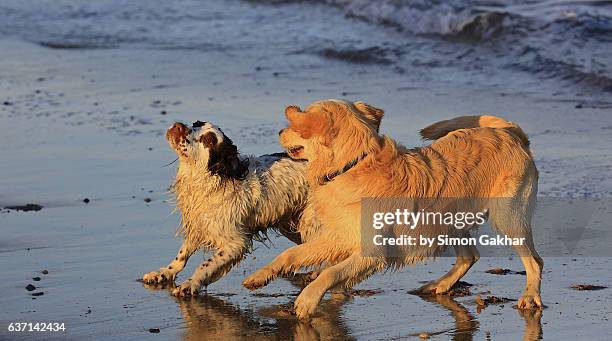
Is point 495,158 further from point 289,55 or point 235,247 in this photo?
point 289,55

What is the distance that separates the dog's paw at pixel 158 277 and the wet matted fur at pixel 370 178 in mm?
844

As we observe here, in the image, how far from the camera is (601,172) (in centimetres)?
1017

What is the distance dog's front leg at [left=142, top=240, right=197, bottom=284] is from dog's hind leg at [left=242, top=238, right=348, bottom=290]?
2.70 feet

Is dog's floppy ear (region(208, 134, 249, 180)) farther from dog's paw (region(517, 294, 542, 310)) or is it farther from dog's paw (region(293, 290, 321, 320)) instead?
dog's paw (region(517, 294, 542, 310))

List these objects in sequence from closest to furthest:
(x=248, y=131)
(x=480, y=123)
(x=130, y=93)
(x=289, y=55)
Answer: (x=480, y=123)
(x=248, y=131)
(x=130, y=93)
(x=289, y=55)

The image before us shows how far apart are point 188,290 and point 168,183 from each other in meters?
2.73

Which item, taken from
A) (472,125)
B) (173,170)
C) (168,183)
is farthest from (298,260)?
(173,170)

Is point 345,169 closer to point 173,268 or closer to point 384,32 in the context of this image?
point 173,268

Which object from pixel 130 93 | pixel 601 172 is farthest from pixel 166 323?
pixel 130 93

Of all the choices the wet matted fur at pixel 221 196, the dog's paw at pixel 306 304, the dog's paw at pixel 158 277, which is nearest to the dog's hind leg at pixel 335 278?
the dog's paw at pixel 306 304

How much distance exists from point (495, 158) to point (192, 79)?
27.8ft

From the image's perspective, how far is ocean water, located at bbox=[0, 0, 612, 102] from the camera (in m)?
15.7

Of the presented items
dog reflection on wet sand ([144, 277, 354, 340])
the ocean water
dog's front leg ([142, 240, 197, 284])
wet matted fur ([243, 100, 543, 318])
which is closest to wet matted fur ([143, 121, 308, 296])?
dog's front leg ([142, 240, 197, 284])

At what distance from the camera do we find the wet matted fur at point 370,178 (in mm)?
6832
